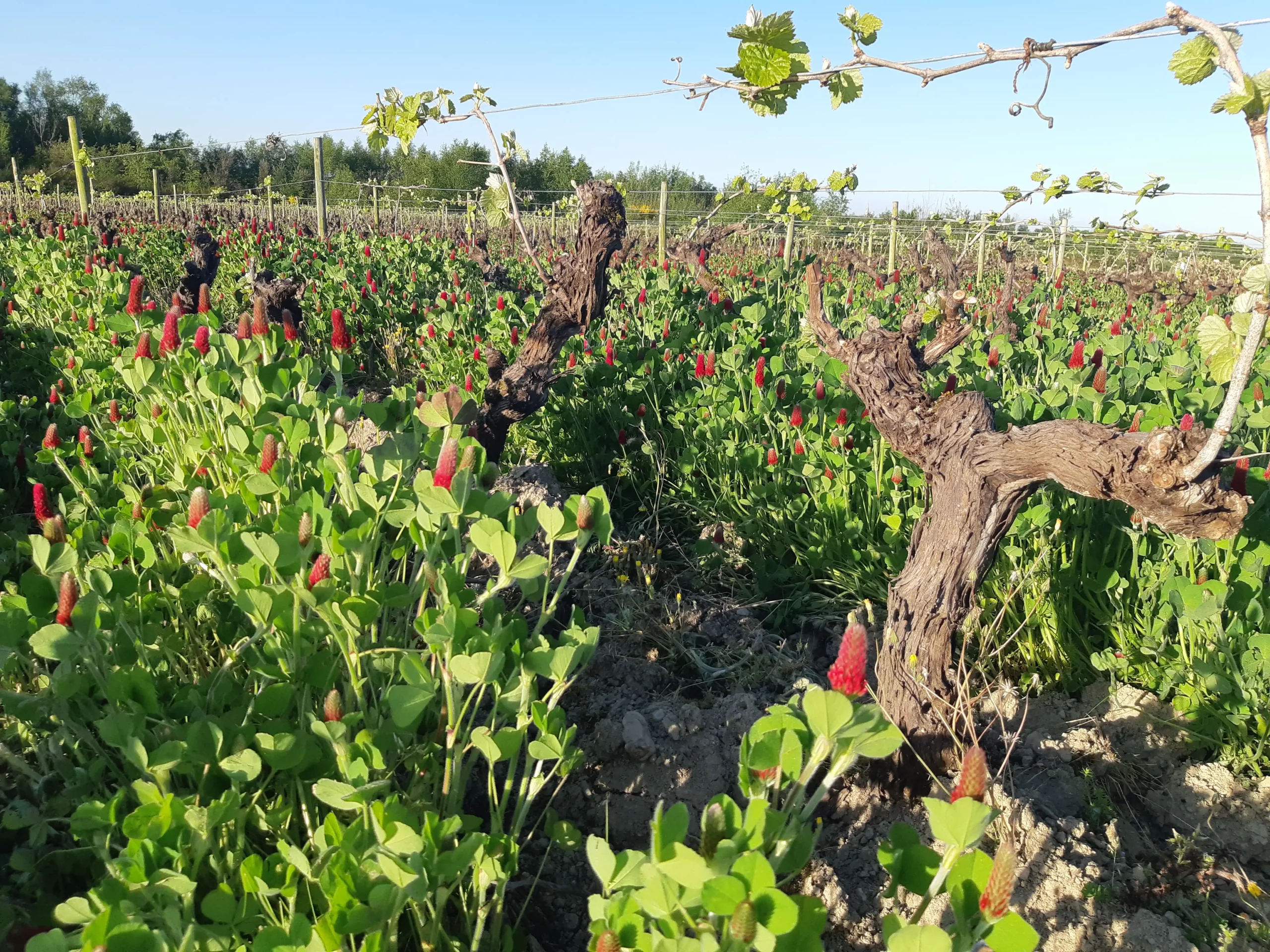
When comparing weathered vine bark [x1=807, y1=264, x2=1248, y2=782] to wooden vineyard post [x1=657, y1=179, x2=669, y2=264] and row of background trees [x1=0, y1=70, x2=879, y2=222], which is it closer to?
wooden vineyard post [x1=657, y1=179, x2=669, y2=264]

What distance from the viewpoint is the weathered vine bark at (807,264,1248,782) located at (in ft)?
5.78

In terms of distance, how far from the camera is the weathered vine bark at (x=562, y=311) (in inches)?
158

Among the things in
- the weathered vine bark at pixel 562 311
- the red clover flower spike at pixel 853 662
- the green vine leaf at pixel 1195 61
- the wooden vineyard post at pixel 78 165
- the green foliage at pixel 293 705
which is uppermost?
the wooden vineyard post at pixel 78 165

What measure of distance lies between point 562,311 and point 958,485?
8.78 feet

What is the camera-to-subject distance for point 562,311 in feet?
14.4

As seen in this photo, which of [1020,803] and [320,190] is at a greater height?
[320,190]

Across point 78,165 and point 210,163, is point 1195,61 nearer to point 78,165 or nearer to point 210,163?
point 78,165

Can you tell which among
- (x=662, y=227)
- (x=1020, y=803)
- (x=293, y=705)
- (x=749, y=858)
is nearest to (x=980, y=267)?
(x=662, y=227)

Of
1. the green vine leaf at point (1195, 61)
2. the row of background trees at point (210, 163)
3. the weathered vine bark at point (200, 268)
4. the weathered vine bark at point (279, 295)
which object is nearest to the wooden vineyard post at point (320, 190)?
the weathered vine bark at point (200, 268)

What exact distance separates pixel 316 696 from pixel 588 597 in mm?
1545

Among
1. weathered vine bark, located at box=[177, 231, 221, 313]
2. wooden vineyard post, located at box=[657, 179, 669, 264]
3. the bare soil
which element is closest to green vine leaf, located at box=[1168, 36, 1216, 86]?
the bare soil

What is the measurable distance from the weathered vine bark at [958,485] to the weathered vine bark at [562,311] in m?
1.85

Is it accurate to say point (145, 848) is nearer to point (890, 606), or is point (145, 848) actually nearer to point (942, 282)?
point (890, 606)

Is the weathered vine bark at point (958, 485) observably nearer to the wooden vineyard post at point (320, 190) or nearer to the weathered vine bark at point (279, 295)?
the weathered vine bark at point (279, 295)
